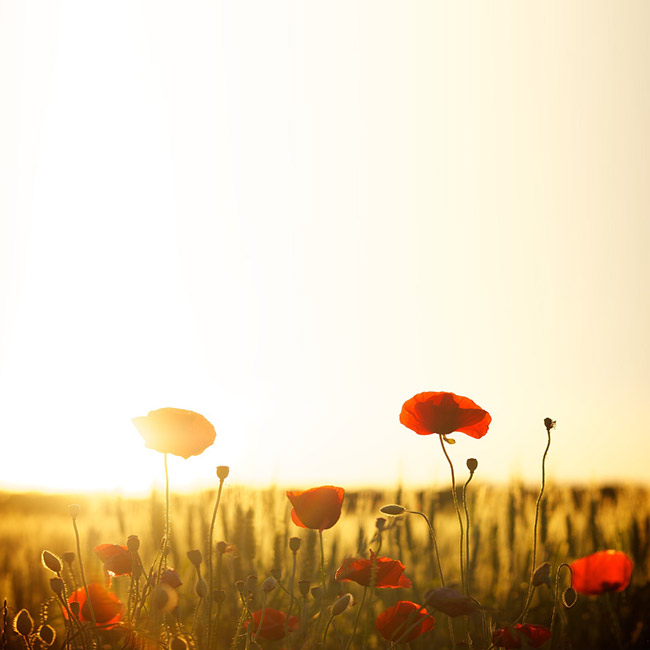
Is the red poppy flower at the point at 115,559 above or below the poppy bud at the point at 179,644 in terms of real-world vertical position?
above

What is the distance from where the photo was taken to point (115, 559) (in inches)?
80.4

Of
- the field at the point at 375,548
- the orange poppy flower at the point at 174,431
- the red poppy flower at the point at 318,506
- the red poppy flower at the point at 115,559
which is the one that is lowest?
the field at the point at 375,548

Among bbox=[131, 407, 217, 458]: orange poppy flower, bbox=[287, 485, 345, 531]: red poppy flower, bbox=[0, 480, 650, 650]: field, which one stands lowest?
bbox=[0, 480, 650, 650]: field

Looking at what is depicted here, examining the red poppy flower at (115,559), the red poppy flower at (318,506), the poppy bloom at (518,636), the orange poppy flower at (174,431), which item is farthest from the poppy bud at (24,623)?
the poppy bloom at (518,636)

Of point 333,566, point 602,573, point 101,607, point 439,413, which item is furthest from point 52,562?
point 333,566

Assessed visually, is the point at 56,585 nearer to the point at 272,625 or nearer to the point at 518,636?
the point at 272,625

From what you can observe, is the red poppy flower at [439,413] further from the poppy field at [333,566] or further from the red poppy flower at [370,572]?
the red poppy flower at [370,572]

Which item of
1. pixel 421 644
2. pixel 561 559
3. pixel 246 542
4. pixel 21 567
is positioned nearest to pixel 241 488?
pixel 246 542

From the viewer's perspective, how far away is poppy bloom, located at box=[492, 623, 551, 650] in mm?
1750

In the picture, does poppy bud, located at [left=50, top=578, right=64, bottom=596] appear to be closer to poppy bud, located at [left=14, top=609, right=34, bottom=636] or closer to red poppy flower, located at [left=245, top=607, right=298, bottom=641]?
poppy bud, located at [left=14, top=609, right=34, bottom=636]

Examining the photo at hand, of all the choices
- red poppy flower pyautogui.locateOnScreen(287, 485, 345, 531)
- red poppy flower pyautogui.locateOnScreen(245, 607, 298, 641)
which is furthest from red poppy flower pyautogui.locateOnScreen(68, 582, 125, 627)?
red poppy flower pyautogui.locateOnScreen(287, 485, 345, 531)

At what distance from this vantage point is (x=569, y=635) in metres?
3.23

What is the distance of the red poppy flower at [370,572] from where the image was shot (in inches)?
75.3

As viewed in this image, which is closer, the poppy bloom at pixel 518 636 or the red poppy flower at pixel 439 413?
the poppy bloom at pixel 518 636
